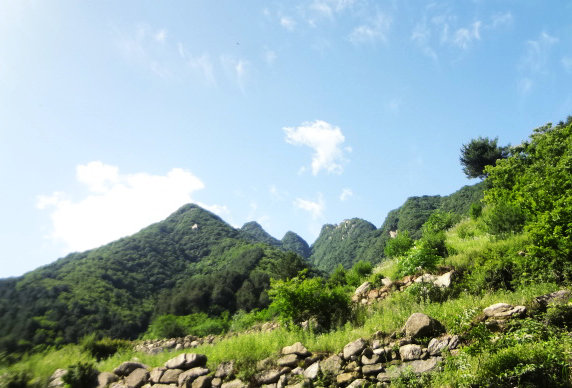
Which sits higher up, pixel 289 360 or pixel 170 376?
pixel 289 360

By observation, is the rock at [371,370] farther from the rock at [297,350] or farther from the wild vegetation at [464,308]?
the rock at [297,350]

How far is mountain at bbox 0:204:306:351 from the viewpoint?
4621mm

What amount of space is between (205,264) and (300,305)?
4877 cm

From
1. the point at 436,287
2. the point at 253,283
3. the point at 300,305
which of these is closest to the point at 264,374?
the point at 300,305

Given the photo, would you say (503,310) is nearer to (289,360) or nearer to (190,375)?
(289,360)

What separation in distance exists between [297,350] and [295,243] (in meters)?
118


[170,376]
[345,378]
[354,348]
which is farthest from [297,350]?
[170,376]

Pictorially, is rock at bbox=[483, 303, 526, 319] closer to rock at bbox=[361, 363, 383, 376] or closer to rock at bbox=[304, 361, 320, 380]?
rock at bbox=[361, 363, 383, 376]

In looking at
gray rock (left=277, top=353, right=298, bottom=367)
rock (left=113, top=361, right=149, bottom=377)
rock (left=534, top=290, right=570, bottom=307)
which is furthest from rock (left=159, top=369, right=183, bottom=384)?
rock (left=534, top=290, right=570, bottom=307)

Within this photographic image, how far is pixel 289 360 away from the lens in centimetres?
589

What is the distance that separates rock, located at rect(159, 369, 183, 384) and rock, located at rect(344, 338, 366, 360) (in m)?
3.60

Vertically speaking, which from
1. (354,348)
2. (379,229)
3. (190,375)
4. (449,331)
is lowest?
(190,375)

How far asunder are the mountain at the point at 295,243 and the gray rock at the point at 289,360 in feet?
364

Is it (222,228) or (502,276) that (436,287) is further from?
(222,228)
